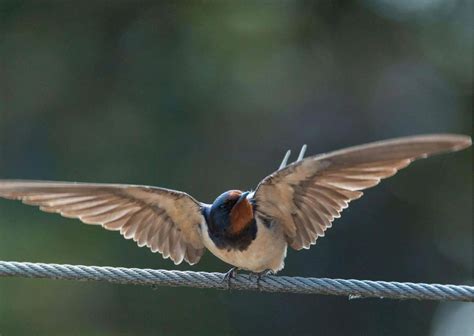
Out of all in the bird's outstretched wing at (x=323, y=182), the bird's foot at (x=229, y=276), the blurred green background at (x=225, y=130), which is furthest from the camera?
the blurred green background at (x=225, y=130)

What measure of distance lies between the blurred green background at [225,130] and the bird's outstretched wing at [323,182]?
11.7 ft

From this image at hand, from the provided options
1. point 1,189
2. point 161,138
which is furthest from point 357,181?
point 161,138

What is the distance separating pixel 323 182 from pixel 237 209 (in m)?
0.34

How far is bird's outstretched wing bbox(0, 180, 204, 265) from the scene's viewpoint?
3.59 metres

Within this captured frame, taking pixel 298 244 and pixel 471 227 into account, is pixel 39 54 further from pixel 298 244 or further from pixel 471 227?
pixel 298 244

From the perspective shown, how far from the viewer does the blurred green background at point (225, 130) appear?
7699mm

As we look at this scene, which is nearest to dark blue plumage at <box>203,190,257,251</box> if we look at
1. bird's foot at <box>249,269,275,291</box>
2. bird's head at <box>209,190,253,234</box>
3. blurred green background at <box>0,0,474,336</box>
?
bird's head at <box>209,190,253,234</box>

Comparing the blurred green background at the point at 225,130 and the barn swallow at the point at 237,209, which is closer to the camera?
the barn swallow at the point at 237,209

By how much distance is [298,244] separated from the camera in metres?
3.88

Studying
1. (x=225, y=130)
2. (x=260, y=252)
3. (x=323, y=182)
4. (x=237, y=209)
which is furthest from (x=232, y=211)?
(x=225, y=130)

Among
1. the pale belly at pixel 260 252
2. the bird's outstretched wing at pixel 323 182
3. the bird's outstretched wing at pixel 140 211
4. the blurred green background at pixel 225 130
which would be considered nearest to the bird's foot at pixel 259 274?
the pale belly at pixel 260 252

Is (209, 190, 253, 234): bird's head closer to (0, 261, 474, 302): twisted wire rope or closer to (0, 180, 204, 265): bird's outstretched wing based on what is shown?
(0, 180, 204, 265): bird's outstretched wing

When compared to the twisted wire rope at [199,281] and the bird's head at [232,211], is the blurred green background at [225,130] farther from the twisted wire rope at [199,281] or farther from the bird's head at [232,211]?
the twisted wire rope at [199,281]

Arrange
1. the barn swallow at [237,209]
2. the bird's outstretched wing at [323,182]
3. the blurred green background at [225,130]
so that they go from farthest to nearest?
the blurred green background at [225,130], the barn swallow at [237,209], the bird's outstretched wing at [323,182]
